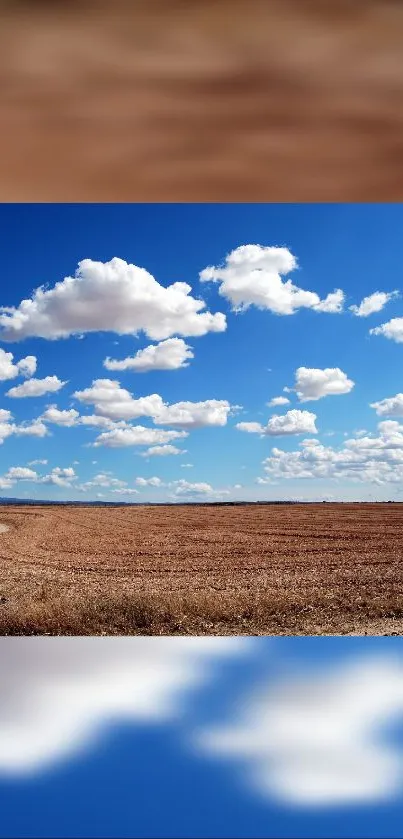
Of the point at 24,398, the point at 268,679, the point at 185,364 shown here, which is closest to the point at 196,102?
the point at 268,679

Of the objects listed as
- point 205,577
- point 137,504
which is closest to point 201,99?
point 205,577

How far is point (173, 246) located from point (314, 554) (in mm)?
9176

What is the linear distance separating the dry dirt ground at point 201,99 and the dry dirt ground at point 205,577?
192 inches

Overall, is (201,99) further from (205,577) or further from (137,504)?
(137,504)

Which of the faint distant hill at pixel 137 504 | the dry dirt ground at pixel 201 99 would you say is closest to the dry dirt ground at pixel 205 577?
the dry dirt ground at pixel 201 99

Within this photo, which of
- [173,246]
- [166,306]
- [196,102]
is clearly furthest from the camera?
[166,306]

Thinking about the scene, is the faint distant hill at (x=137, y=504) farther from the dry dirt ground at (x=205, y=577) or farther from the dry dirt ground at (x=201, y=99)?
the dry dirt ground at (x=201, y=99)

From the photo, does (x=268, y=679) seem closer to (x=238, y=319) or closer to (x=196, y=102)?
(x=196, y=102)

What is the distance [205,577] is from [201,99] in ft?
27.3

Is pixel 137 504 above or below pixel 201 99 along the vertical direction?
below

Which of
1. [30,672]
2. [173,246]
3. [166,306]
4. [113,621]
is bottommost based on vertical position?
[113,621]

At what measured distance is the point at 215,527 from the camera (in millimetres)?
18906

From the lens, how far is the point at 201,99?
6.22 ft

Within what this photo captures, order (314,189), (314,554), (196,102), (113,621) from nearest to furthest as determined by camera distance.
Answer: (196,102)
(314,189)
(113,621)
(314,554)
